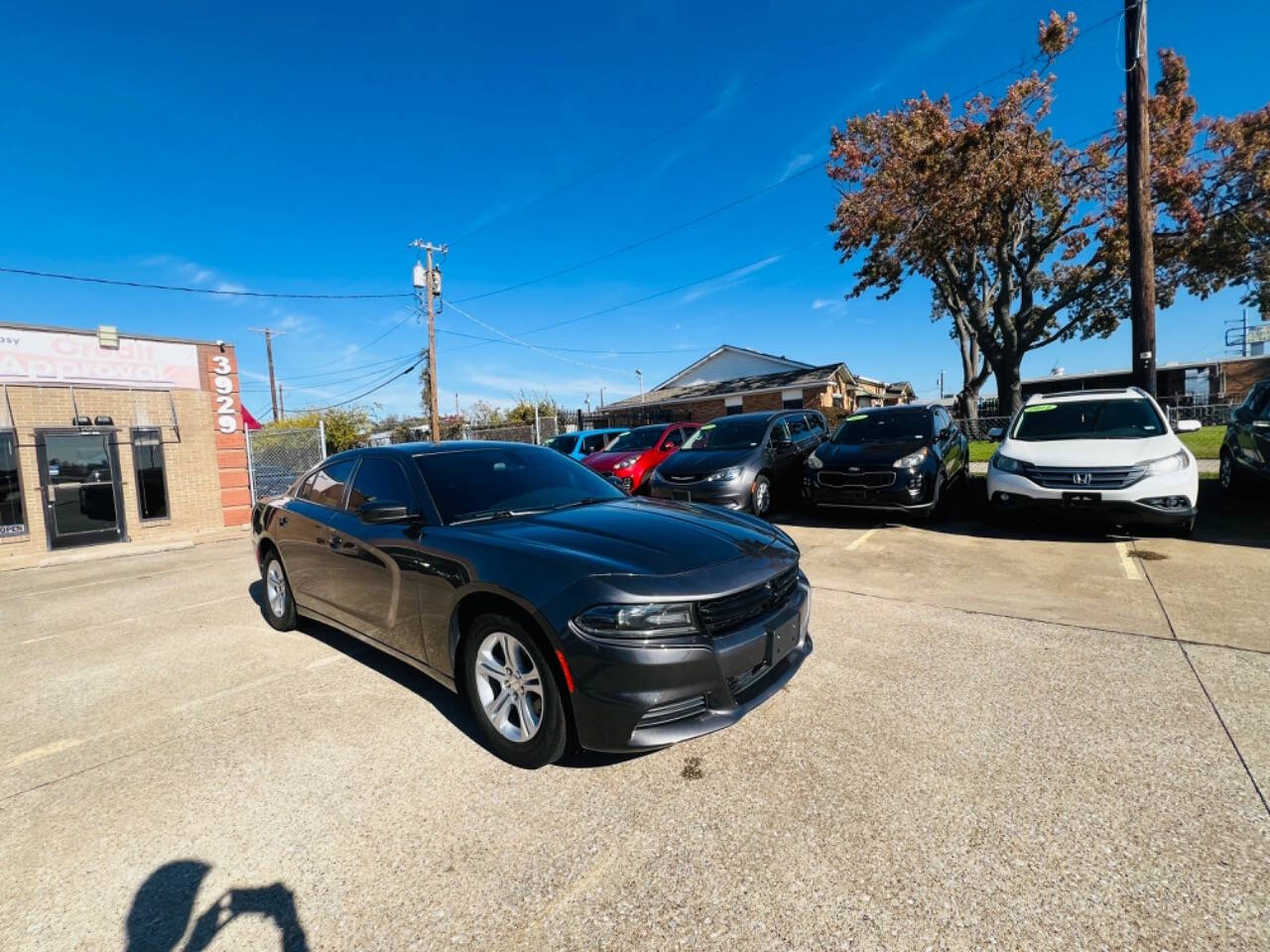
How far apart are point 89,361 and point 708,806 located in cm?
1394

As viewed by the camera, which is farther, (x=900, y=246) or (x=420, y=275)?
(x=420, y=275)

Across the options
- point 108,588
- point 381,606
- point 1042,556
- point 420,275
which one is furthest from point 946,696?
point 420,275

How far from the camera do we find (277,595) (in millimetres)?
4914

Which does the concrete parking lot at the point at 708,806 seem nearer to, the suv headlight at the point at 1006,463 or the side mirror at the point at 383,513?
the side mirror at the point at 383,513

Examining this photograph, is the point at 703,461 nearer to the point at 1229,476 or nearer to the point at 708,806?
the point at 708,806

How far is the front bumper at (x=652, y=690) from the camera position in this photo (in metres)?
2.31

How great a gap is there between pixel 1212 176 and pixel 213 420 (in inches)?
1174

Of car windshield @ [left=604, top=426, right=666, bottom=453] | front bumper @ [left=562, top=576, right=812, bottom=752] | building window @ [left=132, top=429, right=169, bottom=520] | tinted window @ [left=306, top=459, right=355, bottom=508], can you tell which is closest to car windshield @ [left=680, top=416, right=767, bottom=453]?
car windshield @ [left=604, top=426, right=666, bottom=453]

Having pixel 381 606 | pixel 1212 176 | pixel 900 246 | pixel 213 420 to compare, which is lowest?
pixel 381 606

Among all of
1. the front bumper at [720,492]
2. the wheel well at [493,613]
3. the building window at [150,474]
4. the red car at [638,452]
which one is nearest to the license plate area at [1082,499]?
the front bumper at [720,492]

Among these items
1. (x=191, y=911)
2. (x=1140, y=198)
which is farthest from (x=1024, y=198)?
(x=191, y=911)

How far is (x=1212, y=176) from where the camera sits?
19531 mm

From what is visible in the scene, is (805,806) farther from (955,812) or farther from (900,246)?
(900,246)

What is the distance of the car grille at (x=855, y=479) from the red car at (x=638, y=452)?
153 inches
